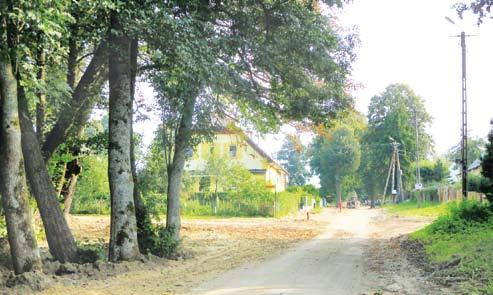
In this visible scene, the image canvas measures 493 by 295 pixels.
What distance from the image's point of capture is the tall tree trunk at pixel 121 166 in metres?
12.9

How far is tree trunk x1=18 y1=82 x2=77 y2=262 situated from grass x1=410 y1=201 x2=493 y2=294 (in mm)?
8407

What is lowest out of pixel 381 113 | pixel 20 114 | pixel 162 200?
pixel 162 200

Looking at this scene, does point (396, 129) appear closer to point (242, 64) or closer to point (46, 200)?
point (242, 64)

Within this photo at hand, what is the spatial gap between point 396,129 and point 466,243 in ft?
200

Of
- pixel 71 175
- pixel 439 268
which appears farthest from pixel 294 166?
pixel 439 268

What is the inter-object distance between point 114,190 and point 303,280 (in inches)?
202

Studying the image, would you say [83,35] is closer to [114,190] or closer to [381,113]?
[114,190]

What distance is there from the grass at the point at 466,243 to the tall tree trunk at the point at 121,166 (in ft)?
24.0

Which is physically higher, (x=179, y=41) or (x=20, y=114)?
(x=179, y=41)

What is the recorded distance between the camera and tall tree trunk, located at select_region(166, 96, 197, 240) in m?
15.7

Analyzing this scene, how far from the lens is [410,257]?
1541 cm

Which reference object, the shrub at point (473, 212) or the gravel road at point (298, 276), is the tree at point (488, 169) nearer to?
the shrub at point (473, 212)

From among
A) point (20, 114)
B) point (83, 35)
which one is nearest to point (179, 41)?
point (83, 35)

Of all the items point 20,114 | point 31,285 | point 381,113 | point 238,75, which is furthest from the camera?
point 381,113
